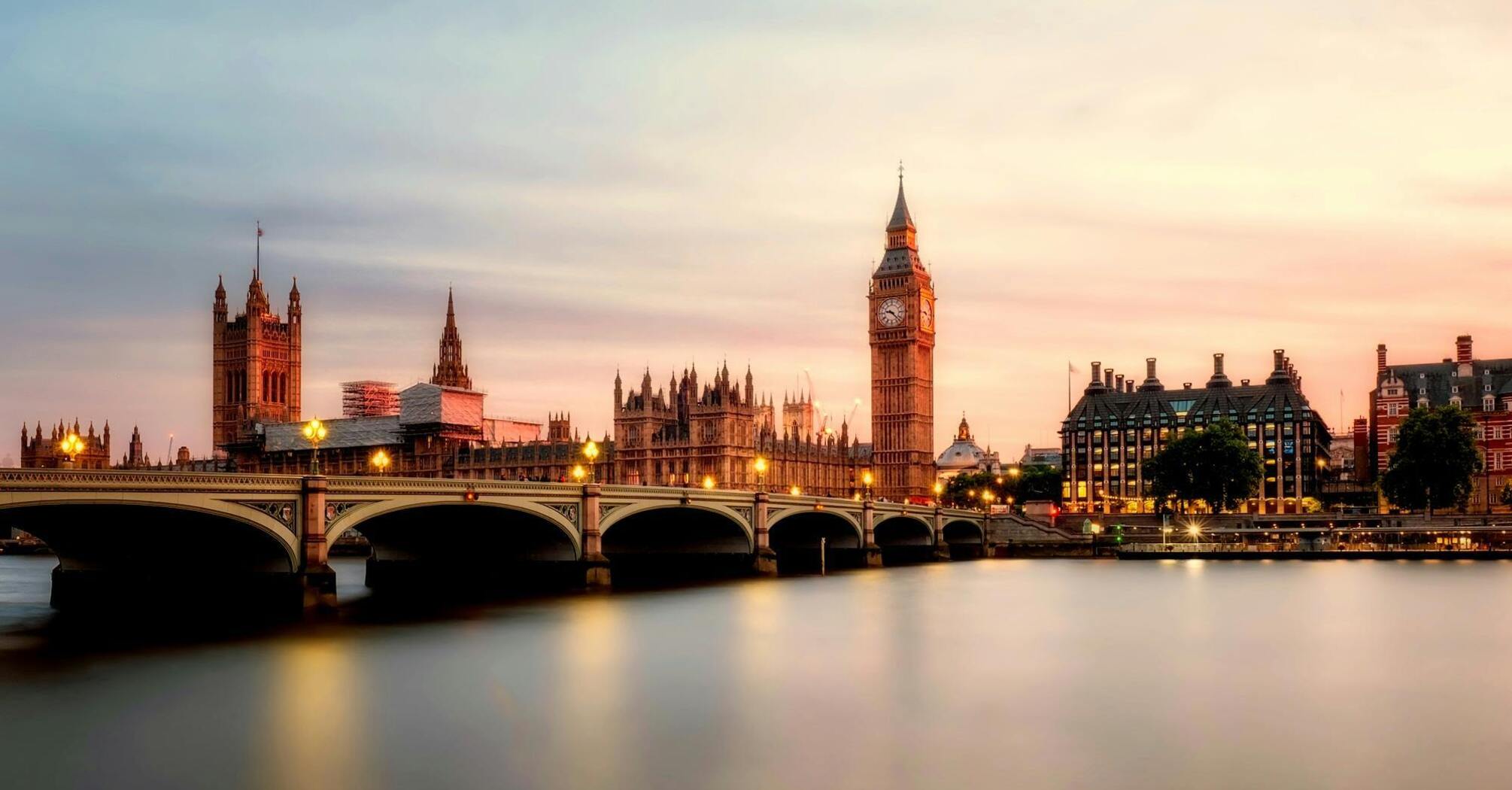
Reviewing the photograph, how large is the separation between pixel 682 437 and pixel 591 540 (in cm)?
7588

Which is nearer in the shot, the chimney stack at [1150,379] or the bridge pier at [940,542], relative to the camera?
the bridge pier at [940,542]

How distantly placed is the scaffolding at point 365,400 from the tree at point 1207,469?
360 ft

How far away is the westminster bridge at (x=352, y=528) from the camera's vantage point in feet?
140

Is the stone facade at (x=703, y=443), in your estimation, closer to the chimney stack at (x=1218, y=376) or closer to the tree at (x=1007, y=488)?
the tree at (x=1007, y=488)

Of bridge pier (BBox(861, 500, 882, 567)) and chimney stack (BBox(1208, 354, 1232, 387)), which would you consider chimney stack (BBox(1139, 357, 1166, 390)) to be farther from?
bridge pier (BBox(861, 500, 882, 567))

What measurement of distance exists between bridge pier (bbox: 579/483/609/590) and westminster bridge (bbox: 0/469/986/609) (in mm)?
52

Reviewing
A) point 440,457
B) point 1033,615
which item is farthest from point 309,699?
point 440,457

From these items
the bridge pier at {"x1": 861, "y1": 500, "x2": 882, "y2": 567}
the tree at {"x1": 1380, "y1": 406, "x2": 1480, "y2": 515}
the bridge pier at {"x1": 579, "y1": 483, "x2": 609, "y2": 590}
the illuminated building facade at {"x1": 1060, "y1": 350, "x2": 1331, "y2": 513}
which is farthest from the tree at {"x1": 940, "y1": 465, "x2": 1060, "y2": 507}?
the bridge pier at {"x1": 579, "y1": 483, "x2": 609, "y2": 590}

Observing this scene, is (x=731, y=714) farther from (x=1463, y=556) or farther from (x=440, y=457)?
(x=440, y=457)

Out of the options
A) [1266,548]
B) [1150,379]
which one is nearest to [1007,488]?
[1150,379]

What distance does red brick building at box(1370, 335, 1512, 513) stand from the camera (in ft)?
422

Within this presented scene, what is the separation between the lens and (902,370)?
529 ft

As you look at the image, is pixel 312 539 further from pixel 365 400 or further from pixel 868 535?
pixel 365 400

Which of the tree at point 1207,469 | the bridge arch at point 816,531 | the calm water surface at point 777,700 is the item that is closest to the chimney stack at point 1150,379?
the tree at point 1207,469
